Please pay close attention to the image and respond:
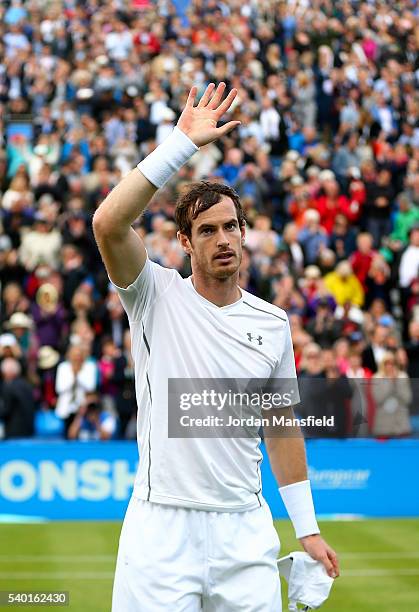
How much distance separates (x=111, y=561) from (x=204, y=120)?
7.43 m

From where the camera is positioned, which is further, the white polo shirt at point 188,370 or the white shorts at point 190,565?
the white polo shirt at point 188,370

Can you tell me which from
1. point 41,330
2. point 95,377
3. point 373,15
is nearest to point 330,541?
point 95,377

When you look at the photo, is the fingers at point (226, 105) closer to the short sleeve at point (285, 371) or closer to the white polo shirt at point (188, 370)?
the white polo shirt at point (188, 370)

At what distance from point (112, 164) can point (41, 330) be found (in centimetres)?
409

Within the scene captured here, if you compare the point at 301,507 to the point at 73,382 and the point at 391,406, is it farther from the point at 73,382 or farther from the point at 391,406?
the point at 73,382

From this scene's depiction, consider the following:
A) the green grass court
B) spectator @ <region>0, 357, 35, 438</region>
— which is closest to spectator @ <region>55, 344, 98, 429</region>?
spectator @ <region>0, 357, 35, 438</region>

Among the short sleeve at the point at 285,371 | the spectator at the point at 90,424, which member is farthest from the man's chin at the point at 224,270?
the spectator at the point at 90,424

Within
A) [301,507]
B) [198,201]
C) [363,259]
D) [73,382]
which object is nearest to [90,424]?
[73,382]

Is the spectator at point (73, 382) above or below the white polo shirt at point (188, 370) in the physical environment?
above

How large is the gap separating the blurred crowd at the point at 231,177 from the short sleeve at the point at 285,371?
22.3ft

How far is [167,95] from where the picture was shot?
20.8 metres

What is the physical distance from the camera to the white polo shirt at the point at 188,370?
459 cm

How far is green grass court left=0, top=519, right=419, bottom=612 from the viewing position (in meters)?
9.73

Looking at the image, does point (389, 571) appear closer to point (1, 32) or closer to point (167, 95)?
point (167, 95)
